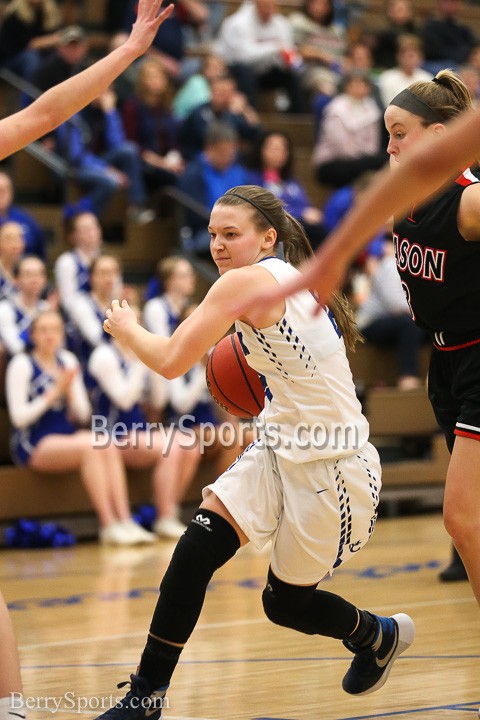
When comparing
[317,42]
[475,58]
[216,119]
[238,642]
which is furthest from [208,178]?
[238,642]

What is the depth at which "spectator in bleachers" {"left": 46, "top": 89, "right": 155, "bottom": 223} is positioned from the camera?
9.95 metres

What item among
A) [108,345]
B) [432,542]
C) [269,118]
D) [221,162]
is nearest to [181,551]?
[432,542]

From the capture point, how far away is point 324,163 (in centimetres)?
1135

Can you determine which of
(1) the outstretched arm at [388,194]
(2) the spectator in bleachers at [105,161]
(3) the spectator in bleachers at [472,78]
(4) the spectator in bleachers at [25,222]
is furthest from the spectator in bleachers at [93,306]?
(1) the outstretched arm at [388,194]

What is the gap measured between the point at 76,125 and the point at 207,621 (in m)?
5.76

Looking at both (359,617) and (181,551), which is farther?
(359,617)

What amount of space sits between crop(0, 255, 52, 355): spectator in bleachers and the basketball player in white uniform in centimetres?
489

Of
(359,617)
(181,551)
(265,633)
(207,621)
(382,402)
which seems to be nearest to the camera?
(181,551)

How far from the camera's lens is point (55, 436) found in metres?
8.22

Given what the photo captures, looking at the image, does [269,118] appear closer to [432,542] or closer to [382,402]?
[382,402]

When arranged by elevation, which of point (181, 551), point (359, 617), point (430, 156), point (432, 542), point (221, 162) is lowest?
point (432, 542)

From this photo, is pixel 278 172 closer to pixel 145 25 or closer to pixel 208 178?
pixel 208 178

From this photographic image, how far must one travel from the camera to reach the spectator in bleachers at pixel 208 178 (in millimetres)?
10102

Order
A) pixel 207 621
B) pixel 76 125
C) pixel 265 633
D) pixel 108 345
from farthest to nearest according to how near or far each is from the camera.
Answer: pixel 76 125 < pixel 108 345 < pixel 207 621 < pixel 265 633
